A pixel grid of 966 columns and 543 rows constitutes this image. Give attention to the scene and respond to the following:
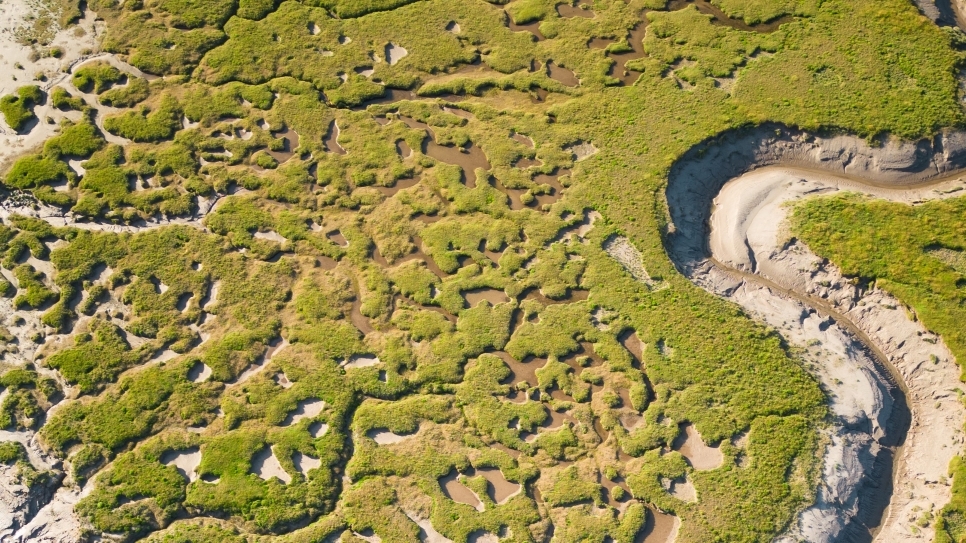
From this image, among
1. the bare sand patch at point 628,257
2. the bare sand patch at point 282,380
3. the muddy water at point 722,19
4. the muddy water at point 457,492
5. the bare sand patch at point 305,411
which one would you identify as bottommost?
the muddy water at point 457,492

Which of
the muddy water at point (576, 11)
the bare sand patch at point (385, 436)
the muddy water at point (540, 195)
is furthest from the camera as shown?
the muddy water at point (576, 11)

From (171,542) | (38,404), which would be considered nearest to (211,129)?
(38,404)

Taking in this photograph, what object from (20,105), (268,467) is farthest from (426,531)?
(20,105)

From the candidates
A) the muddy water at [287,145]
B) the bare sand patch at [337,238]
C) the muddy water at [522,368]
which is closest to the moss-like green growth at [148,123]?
the muddy water at [287,145]

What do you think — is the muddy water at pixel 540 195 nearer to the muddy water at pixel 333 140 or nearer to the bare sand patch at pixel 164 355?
the muddy water at pixel 333 140

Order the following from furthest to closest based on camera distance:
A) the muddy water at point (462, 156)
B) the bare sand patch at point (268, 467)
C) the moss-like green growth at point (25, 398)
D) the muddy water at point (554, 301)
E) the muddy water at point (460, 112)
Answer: the muddy water at point (460, 112) → the muddy water at point (462, 156) → the muddy water at point (554, 301) → the moss-like green growth at point (25, 398) → the bare sand patch at point (268, 467)

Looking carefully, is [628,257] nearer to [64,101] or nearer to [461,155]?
[461,155]

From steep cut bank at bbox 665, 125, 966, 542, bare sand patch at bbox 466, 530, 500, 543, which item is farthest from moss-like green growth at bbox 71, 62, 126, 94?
steep cut bank at bbox 665, 125, 966, 542
